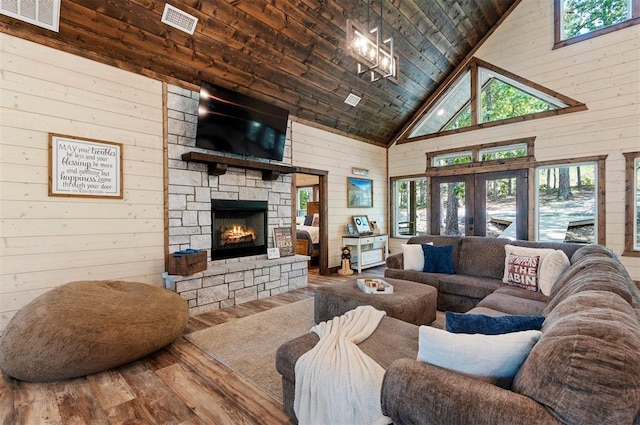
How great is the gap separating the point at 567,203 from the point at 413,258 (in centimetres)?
318

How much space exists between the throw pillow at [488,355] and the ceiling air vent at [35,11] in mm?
4102

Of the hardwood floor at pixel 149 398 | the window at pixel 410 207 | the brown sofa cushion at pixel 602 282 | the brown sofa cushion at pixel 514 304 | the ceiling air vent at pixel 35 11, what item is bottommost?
the hardwood floor at pixel 149 398

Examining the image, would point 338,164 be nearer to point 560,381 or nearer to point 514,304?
point 514,304

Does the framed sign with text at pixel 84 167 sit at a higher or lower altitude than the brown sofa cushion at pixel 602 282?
higher

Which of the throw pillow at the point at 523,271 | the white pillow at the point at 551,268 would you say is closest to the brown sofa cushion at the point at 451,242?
the throw pillow at the point at 523,271

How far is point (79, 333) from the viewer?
2.13 m

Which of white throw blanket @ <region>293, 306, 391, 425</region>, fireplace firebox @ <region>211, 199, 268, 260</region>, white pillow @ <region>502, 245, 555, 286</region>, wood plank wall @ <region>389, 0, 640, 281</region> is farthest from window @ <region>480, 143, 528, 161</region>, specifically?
white throw blanket @ <region>293, 306, 391, 425</region>

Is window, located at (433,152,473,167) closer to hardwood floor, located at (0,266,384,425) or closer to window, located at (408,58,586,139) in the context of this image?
window, located at (408,58,586,139)

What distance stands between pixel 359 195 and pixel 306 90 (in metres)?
2.64

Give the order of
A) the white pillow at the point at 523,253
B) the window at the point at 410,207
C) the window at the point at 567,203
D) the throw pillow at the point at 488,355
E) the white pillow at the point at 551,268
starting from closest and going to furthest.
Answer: the throw pillow at the point at 488,355 → the white pillow at the point at 551,268 → the white pillow at the point at 523,253 → the window at the point at 567,203 → the window at the point at 410,207

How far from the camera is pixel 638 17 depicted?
14.7 ft

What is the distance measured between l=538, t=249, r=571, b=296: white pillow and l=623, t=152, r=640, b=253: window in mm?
2639

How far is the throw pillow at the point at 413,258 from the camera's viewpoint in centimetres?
413

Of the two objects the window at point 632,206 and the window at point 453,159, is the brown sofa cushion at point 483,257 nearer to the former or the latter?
the window at point 632,206
